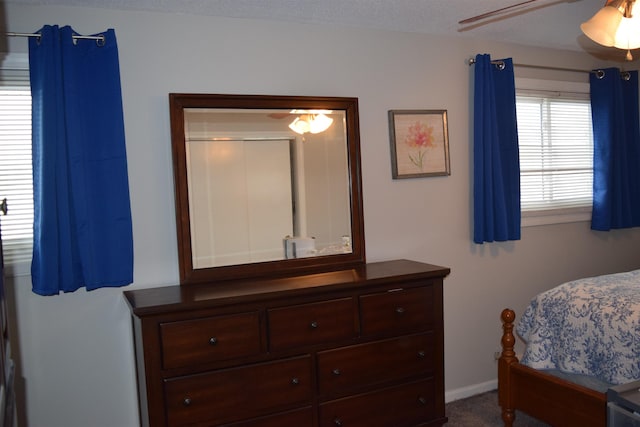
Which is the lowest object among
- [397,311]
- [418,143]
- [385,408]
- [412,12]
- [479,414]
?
[479,414]

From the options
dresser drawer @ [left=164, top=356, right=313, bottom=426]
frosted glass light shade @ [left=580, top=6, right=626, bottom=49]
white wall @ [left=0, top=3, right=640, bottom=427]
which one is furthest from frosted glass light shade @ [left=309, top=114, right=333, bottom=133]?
frosted glass light shade @ [left=580, top=6, right=626, bottom=49]

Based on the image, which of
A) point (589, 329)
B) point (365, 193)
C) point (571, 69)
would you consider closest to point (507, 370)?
point (589, 329)

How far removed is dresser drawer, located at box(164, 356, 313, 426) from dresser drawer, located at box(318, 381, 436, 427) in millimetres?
173

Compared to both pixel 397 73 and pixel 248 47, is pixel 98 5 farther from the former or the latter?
pixel 397 73

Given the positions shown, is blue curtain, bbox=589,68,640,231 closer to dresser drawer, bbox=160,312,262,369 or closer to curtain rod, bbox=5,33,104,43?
dresser drawer, bbox=160,312,262,369

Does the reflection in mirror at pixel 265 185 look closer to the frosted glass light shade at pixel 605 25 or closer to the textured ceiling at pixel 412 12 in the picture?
the textured ceiling at pixel 412 12

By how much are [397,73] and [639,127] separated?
6.77ft

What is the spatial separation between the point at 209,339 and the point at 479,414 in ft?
6.00

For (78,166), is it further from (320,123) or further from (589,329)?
(589,329)

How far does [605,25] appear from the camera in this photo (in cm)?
202

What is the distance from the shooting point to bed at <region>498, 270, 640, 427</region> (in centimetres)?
244

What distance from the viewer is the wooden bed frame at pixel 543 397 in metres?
2.49

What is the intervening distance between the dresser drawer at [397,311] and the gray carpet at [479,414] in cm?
74

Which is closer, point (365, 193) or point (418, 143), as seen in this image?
point (365, 193)
